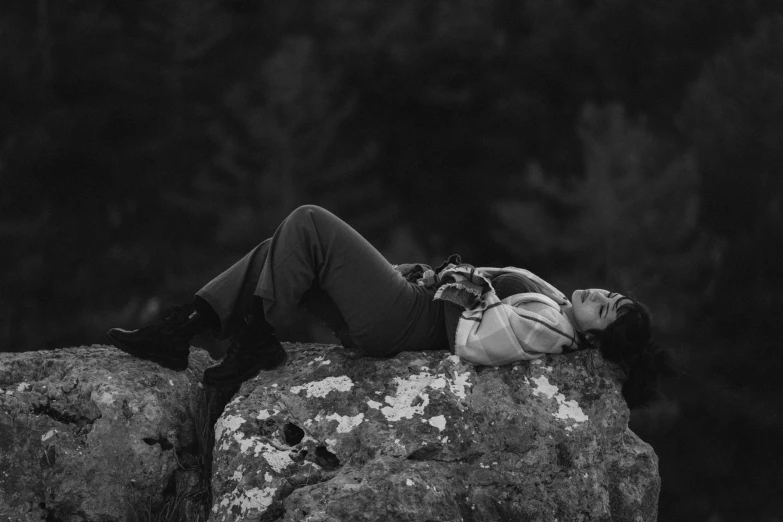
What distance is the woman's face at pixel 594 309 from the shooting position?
2.97 m

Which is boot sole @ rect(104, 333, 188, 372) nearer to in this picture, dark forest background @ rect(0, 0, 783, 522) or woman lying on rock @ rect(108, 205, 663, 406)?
woman lying on rock @ rect(108, 205, 663, 406)

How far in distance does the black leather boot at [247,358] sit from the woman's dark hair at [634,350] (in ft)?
3.19

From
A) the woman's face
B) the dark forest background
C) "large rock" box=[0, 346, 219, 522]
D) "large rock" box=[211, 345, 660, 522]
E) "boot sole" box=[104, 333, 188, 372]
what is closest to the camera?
"large rock" box=[211, 345, 660, 522]

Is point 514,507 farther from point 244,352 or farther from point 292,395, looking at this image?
point 244,352

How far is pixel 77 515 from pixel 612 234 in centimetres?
490

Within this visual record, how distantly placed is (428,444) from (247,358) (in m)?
0.67

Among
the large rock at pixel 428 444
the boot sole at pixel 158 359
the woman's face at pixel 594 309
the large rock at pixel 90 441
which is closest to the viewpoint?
the large rock at pixel 428 444

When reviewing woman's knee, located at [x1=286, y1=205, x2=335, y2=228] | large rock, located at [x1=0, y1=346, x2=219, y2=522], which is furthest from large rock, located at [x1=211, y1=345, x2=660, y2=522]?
woman's knee, located at [x1=286, y1=205, x2=335, y2=228]

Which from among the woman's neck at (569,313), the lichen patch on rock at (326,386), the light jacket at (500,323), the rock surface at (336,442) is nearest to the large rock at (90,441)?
the rock surface at (336,442)

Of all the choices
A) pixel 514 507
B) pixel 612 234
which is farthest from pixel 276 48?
pixel 514 507

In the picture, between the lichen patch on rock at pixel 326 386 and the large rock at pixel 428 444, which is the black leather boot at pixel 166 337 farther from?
the lichen patch on rock at pixel 326 386

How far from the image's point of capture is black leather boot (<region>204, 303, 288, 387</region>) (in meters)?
3.05

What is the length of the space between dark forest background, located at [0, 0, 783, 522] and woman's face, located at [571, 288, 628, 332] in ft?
12.5

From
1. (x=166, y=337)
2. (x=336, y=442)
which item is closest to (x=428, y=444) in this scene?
(x=336, y=442)
